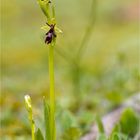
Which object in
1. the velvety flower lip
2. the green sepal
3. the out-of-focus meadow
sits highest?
the green sepal

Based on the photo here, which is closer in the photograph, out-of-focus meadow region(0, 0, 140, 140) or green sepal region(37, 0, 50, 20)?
green sepal region(37, 0, 50, 20)

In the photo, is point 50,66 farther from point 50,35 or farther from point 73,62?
point 73,62

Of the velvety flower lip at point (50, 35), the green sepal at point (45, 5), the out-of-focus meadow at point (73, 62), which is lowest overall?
the out-of-focus meadow at point (73, 62)

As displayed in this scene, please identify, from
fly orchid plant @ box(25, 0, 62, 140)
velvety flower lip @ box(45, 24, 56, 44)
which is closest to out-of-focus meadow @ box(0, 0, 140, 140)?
fly orchid plant @ box(25, 0, 62, 140)

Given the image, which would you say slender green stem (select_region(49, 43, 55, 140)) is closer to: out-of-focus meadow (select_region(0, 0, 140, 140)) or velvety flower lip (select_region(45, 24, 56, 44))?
velvety flower lip (select_region(45, 24, 56, 44))

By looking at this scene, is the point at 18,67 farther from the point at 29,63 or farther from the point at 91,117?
the point at 91,117

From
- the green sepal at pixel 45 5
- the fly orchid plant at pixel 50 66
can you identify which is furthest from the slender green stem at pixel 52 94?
the green sepal at pixel 45 5

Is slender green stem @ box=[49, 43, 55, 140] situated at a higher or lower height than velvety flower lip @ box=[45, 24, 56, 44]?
lower

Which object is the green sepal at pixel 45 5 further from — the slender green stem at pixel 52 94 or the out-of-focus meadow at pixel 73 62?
the out-of-focus meadow at pixel 73 62
